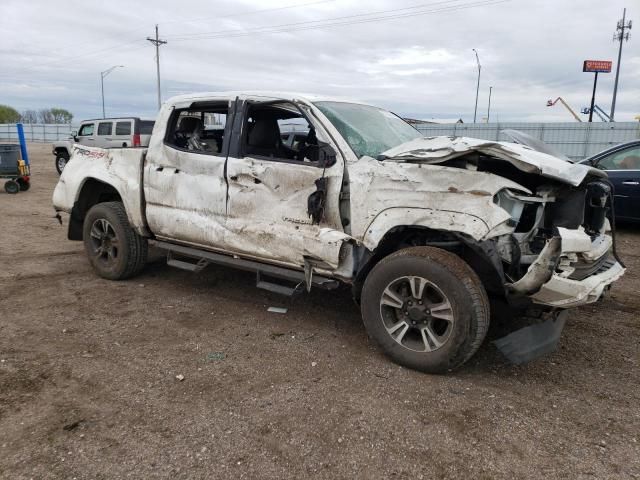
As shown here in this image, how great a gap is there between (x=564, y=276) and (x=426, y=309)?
891 mm

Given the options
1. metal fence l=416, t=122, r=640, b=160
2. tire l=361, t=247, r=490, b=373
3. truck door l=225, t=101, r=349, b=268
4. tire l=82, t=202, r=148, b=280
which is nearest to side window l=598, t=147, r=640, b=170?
truck door l=225, t=101, r=349, b=268

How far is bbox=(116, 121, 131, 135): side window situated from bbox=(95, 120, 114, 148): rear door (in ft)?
1.17

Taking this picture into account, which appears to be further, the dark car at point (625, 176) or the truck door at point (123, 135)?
the truck door at point (123, 135)

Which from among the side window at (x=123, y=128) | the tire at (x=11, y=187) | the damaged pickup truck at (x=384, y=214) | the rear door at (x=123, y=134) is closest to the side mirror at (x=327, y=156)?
the damaged pickup truck at (x=384, y=214)

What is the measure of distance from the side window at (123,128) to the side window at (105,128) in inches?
14.1

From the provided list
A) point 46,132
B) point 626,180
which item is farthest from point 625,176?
point 46,132

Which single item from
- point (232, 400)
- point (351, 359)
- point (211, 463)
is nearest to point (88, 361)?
point (232, 400)

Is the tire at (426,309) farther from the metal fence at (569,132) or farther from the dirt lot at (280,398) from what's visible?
the metal fence at (569,132)

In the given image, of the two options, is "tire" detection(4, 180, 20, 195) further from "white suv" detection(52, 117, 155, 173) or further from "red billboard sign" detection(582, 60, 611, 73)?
"red billboard sign" detection(582, 60, 611, 73)

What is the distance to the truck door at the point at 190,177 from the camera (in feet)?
14.6

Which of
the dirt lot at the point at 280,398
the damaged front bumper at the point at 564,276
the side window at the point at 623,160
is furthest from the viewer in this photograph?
the side window at the point at 623,160

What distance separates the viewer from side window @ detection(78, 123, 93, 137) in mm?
17281

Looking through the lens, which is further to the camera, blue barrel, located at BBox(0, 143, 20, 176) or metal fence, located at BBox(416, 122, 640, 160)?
metal fence, located at BBox(416, 122, 640, 160)

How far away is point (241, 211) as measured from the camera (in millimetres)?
4273
